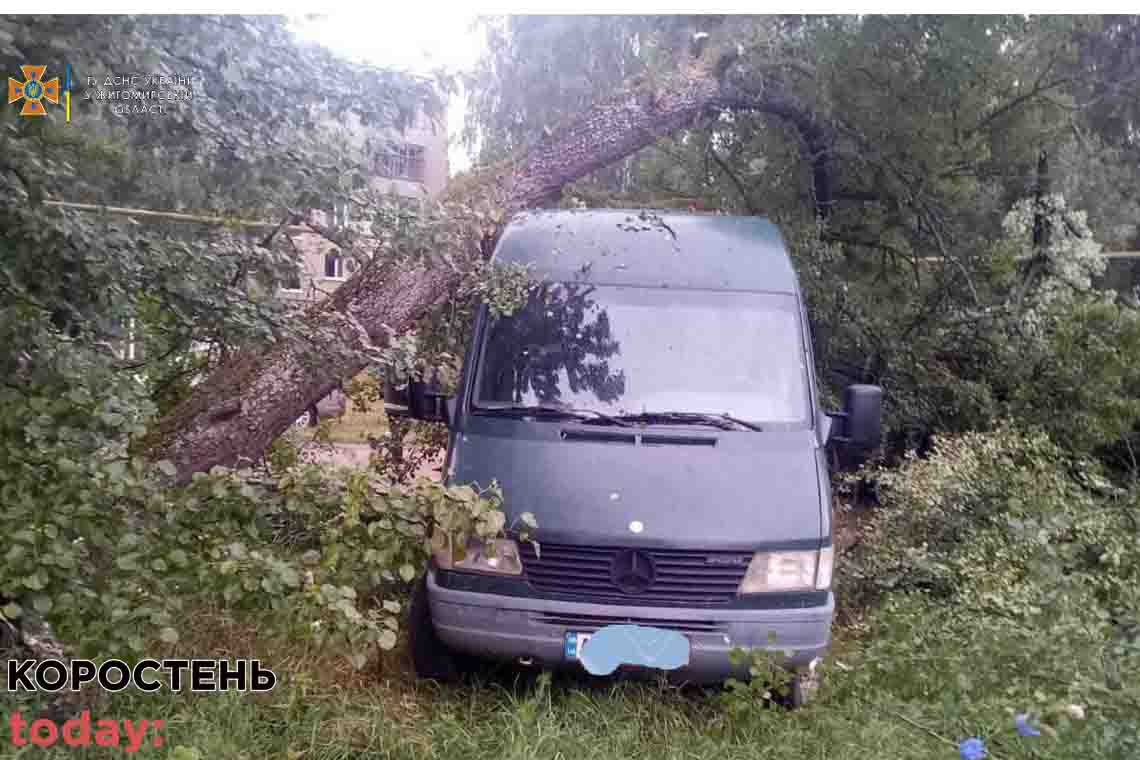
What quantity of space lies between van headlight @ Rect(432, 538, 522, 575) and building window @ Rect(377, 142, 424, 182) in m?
1.86

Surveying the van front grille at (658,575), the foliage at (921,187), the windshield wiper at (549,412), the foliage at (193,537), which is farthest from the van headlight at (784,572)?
the foliage at (921,187)

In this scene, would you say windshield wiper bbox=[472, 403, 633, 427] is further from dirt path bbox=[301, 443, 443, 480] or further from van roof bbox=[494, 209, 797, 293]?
dirt path bbox=[301, 443, 443, 480]

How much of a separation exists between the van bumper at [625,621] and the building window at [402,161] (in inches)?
82.4

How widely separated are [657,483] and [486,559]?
0.77 meters

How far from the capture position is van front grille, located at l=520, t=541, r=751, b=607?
3.76 metres

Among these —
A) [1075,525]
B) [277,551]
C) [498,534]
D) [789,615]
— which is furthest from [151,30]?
[1075,525]

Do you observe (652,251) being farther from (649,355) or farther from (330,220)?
(330,220)

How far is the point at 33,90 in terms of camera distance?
3.22 m

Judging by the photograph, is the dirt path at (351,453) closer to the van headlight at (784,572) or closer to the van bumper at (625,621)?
the van bumper at (625,621)

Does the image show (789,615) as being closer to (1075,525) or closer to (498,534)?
(498,534)

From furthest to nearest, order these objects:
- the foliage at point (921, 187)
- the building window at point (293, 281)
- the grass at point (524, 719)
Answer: the foliage at point (921, 187) < the building window at point (293, 281) < the grass at point (524, 719)

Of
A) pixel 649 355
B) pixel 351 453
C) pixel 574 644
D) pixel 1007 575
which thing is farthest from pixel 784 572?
pixel 351 453

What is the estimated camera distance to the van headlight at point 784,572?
12.4 feet

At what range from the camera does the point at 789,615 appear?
3797 mm
